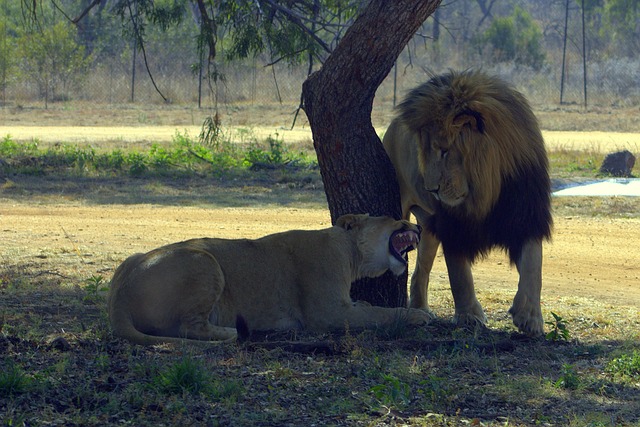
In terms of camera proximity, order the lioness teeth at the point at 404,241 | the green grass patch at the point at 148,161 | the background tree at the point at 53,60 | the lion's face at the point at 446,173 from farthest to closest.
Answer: the background tree at the point at 53,60
the green grass patch at the point at 148,161
the lioness teeth at the point at 404,241
the lion's face at the point at 446,173

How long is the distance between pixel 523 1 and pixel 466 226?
60.5 m

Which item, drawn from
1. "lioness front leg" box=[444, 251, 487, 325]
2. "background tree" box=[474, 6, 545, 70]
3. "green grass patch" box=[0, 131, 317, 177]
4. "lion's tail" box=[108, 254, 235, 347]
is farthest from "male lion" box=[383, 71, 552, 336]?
"background tree" box=[474, 6, 545, 70]

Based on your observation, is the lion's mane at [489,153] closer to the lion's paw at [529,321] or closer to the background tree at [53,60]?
the lion's paw at [529,321]

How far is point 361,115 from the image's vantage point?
6.37 metres

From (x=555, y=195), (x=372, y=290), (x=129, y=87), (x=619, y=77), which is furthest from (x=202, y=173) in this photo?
(x=619, y=77)

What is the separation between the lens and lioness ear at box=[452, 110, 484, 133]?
5.71 m

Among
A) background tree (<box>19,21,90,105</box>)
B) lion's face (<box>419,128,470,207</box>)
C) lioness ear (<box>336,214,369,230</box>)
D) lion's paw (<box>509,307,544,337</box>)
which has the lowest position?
lion's paw (<box>509,307,544,337</box>)

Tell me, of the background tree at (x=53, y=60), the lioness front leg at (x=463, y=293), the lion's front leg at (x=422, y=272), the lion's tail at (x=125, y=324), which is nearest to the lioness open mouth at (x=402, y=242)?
the lioness front leg at (x=463, y=293)

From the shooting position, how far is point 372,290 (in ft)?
22.1

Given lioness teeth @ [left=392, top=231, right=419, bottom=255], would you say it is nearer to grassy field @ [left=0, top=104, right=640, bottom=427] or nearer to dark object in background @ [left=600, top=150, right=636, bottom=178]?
grassy field @ [left=0, top=104, right=640, bottom=427]

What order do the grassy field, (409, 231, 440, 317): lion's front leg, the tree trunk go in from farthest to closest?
(409, 231, 440, 317): lion's front leg
the tree trunk
the grassy field

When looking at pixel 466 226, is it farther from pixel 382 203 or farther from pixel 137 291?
pixel 137 291

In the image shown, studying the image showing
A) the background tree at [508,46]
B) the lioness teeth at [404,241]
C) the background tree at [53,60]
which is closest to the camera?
the lioness teeth at [404,241]

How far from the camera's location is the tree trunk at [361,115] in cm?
610
